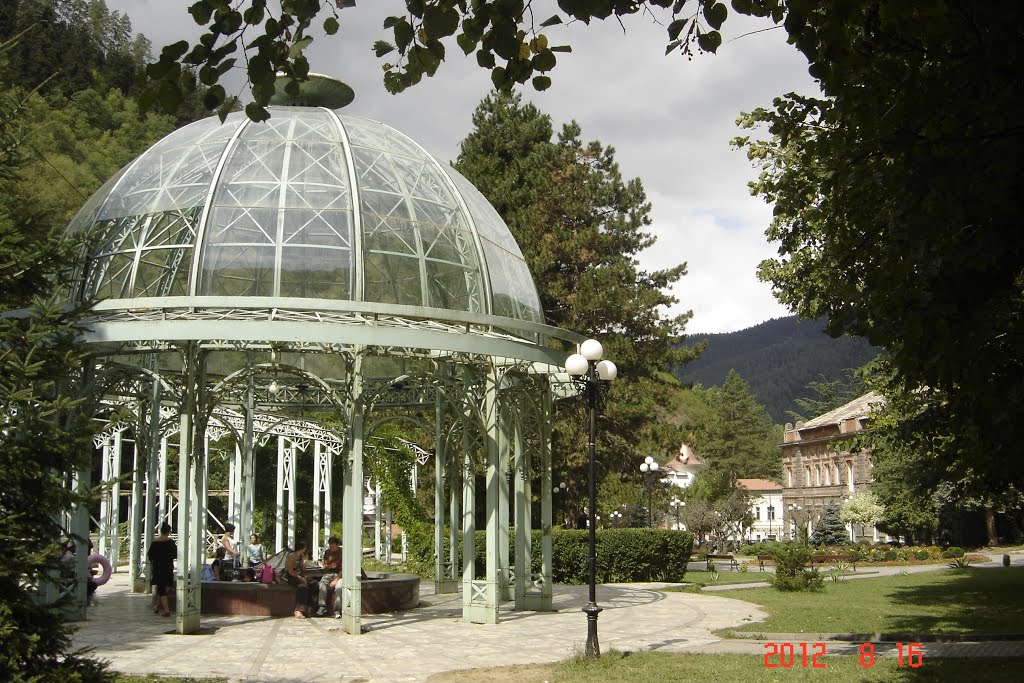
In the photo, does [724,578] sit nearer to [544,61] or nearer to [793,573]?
[793,573]

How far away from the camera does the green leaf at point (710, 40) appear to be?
597 cm

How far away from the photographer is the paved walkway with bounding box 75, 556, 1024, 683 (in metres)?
11.5

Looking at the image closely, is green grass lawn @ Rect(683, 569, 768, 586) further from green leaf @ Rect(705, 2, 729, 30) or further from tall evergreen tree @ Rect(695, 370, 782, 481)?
tall evergreen tree @ Rect(695, 370, 782, 481)

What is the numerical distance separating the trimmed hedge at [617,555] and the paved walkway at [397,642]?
23.2ft

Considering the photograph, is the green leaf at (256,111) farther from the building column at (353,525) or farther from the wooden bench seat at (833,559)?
the wooden bench seat at (833,559)

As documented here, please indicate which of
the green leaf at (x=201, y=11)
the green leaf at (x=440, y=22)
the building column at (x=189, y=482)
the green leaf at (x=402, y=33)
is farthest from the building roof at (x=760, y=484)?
the green leaf at (x=201, y=11)

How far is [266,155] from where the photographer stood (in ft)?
53.2

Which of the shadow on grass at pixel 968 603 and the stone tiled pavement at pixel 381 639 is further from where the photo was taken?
the shadow on grass at pixel 968 603

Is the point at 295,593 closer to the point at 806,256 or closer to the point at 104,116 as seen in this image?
the point at 806,256

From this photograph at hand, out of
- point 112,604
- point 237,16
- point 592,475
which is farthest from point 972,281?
point 112,604

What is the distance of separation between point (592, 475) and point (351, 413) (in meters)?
4.00

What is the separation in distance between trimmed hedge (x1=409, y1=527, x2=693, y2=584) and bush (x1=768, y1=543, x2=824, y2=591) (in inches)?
162

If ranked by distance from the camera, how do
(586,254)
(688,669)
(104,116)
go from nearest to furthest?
1. (688,669)
2. (586,254)
3. (104,116)

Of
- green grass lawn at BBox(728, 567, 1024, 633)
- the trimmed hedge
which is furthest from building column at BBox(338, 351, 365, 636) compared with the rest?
the trimmed hedge
